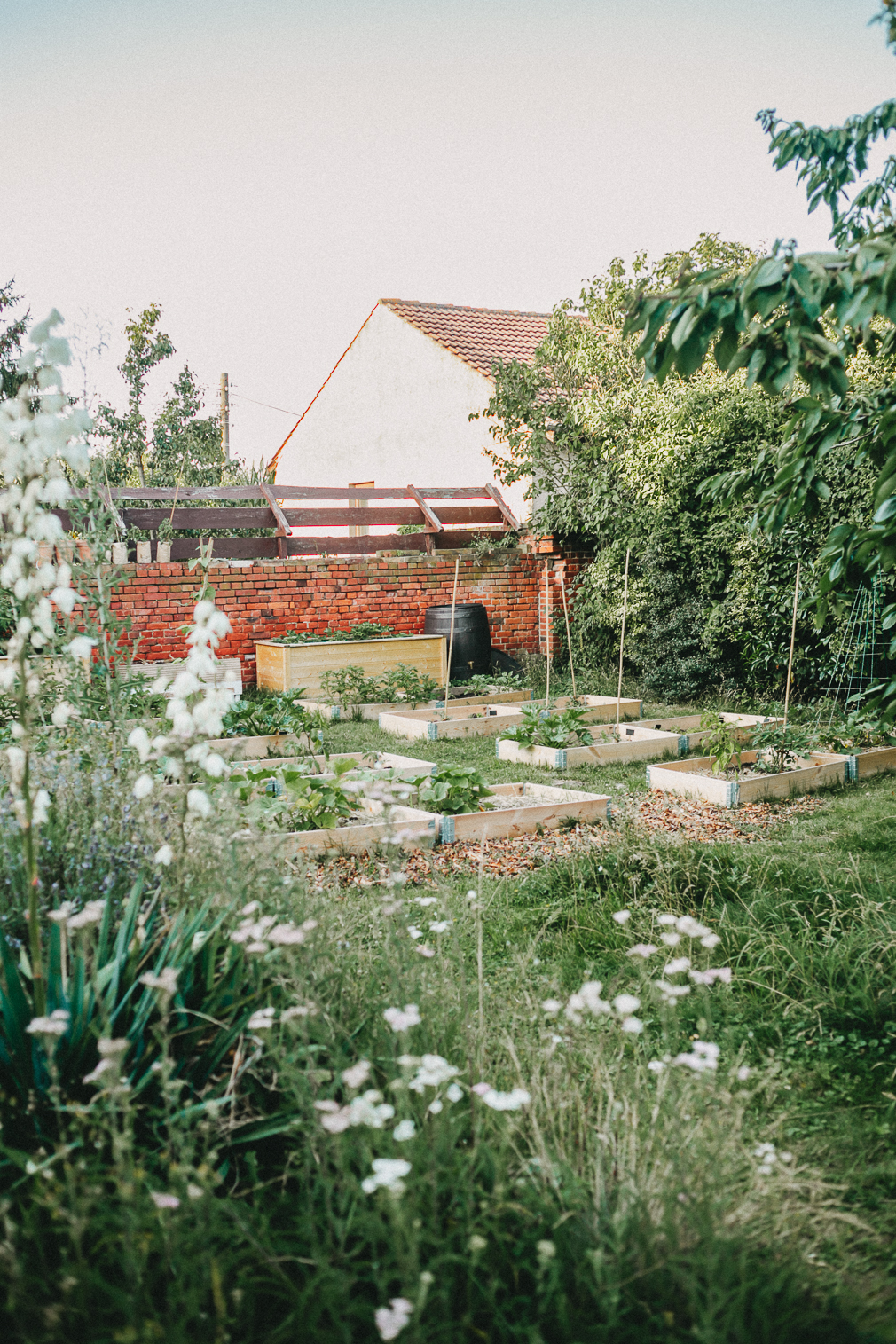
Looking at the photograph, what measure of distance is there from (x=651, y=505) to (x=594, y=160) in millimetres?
3939

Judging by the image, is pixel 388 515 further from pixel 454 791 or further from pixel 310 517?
pixel 454 791

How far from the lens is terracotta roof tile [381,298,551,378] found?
15211 millimetres

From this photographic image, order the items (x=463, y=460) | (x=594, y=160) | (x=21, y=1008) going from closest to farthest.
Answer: (x=21, y=1008), (x=594, y=160), (x=463, y=460)

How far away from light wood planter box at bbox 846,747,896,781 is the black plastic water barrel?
16.7ft

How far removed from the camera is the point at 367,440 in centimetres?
1781

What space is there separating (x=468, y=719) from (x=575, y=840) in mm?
3660

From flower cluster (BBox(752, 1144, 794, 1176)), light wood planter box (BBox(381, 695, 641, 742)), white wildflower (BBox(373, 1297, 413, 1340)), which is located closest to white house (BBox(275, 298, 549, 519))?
light wood planter box (BBox(381, 695, 641, 742))

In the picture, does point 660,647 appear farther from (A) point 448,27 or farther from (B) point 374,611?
(A) point 448,27

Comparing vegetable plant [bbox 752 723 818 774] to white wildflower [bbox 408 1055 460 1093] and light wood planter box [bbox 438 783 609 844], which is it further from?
white wildflower [bbox 408 1055 460 1093]

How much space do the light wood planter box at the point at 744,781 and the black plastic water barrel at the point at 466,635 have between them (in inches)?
184

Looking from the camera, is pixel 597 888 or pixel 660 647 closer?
pixel 597 888

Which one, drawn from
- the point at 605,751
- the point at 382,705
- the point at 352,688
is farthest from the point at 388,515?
the point at 605,751

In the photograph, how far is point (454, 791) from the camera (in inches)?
211

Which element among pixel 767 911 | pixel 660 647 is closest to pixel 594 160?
pixel 660 647
